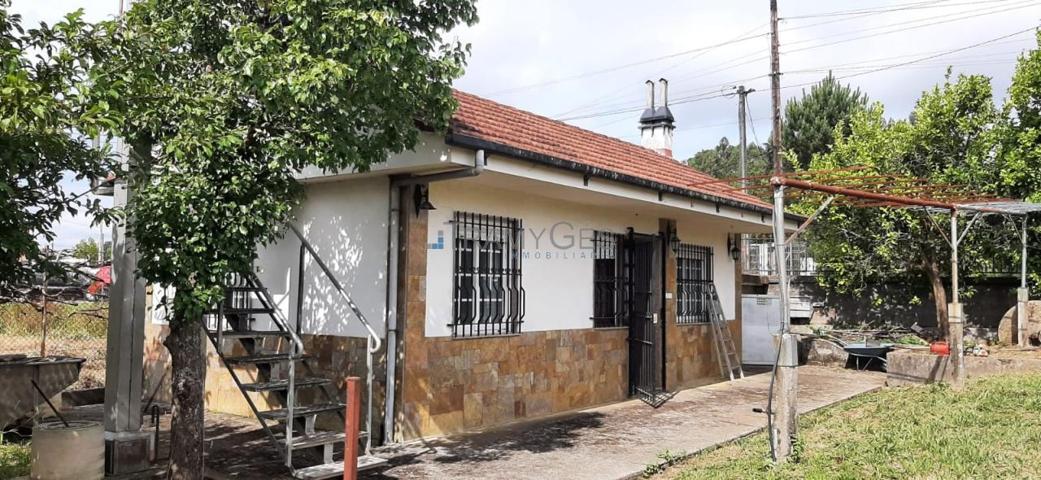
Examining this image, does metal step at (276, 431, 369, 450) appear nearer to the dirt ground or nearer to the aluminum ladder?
the aluminum ladder

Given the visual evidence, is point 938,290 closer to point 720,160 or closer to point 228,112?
point 228,112

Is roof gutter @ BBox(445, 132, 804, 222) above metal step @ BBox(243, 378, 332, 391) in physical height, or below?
above

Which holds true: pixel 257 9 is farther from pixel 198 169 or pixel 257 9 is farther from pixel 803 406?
pixel 803 406

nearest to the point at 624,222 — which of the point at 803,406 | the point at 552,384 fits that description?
the point at 552,384

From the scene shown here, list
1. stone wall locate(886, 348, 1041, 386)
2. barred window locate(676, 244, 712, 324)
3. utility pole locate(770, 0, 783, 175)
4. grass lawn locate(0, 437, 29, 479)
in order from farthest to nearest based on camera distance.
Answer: utility pole locate(770, 0, 783, 175)
barred window locate(676, 244, 712, 324)
stone wall locate(886, 348, 1041, 386)
grass lawn locate(0, 437, 29, 479)

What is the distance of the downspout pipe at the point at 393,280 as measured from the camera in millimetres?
7176

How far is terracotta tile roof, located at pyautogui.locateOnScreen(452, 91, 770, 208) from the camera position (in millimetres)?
7900

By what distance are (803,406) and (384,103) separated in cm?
699

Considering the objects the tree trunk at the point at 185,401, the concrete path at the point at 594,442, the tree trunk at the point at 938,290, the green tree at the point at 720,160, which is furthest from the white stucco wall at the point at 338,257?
the green tree at the point at 720,160

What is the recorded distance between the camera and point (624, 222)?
403 inches

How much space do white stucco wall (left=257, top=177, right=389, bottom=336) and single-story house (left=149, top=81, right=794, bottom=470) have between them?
18 millimetres

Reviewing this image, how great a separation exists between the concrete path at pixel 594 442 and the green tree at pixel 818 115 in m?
19.3

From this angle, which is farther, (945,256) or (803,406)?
(945,256)

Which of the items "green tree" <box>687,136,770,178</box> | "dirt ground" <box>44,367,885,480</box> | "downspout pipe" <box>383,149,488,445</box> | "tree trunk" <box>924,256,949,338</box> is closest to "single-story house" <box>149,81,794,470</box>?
"downspout pipe" <box>383,149,488,445</box>
